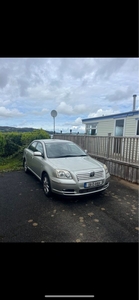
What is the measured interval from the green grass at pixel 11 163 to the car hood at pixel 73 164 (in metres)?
3.91

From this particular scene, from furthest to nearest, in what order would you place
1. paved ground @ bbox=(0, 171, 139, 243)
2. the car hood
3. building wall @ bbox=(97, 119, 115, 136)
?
building wall @ bbox=(97, 119, 115, 136)
the car hood
paved ground @ bbox=(0, 171, 139, 243)

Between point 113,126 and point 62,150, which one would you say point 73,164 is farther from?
point 113,126

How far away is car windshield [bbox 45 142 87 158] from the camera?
14.5 feet

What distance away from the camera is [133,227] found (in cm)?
275

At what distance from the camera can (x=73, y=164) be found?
3820mm

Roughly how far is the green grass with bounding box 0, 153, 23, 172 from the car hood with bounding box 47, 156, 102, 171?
3910 millimetres

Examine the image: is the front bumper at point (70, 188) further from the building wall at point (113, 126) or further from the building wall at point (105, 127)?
the building wall at point (105, 127)

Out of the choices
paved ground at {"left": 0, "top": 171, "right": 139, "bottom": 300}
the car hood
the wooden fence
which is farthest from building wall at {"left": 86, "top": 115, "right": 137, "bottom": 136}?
paved ground at {"left": 0, "top": 171, "right": 139, "bottom": 300}

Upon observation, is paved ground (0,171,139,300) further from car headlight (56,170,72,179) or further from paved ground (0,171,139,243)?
car headlight (56,170,72,179)
